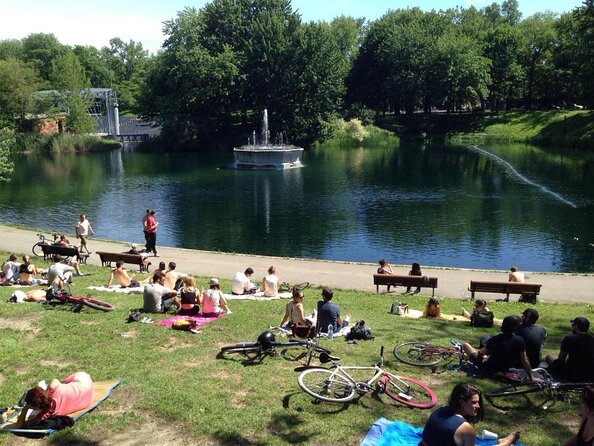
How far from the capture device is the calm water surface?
3003 cm

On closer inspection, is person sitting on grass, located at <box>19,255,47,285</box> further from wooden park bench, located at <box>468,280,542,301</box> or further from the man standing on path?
the man standing on path

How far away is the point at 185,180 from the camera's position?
182 ft

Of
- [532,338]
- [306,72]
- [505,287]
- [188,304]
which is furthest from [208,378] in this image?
[306,72]

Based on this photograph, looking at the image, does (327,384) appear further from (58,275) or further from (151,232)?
(151,232)

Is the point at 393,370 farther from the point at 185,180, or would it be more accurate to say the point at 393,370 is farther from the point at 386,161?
the point at 386,161

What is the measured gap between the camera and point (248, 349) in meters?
11.0

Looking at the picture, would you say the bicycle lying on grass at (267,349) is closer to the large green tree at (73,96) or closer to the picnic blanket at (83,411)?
the picnic blanket at (83,411)

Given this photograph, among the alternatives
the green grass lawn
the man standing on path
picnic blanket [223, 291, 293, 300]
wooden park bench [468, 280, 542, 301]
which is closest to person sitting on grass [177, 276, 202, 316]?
the green grass lawn

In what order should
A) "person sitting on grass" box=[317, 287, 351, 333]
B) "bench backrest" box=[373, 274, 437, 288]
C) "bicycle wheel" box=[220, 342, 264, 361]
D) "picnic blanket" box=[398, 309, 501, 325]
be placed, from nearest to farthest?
"bicycle wheel" box=[220, 342, 264, 361]
"person sitting on grass" box=[317, 287, 351, 333]
"picnic blanket" box=[398, 309, 501, 325]
"bench backrest" box=[373, 274, 437, 288]

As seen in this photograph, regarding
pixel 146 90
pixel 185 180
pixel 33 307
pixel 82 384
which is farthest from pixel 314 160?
pixel 82 384

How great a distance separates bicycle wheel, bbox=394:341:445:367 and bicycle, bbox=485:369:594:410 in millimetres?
1455

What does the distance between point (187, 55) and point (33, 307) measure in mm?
72378

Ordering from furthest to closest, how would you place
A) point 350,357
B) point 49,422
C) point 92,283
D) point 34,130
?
point 34,130 < point 92,283 < point 350,357 < point 49,422

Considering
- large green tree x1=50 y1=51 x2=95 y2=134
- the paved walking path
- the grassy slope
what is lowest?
the paved walking path
